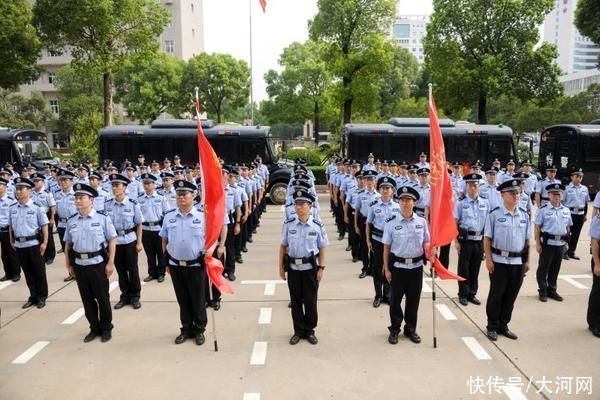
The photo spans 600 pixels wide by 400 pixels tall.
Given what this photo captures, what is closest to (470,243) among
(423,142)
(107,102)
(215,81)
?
(423,142)

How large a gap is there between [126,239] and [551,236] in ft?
20.2

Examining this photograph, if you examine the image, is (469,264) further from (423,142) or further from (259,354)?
(423,142)

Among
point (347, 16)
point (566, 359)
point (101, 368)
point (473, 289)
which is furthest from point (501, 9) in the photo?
point (101, 368)

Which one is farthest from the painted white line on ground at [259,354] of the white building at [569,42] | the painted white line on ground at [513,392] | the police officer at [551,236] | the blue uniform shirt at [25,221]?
the white building at [569,42]

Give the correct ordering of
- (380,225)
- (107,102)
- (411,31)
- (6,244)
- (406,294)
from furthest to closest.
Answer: (411,31) → (107,102) → (6,244) → (380,225) → (406,294)

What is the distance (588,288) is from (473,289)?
217 cm

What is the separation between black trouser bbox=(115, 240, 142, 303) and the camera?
23.2 ft

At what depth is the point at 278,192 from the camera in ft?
54.8

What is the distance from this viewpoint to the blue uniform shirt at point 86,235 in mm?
5828

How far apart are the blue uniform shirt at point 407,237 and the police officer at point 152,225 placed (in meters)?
4.23

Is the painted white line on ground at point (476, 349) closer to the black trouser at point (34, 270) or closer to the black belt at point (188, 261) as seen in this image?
the black belt at point (188, 261)

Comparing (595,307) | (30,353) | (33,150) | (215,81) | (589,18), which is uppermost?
(589,18)

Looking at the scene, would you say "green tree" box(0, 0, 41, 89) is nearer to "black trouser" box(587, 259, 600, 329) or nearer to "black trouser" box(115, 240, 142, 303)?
"black trouser" box(115, 240, 142, 303)

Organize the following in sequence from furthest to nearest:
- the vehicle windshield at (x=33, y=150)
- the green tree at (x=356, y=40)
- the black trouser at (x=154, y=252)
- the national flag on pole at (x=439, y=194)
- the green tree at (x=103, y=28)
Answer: the green tree at (x=356, y=40), the green tree at (x=103, y=28), the vehicle windshield at (x=33, y=150), the black trouser at (x=154, y=252), the national flag on pole at (x=439, y=194)
